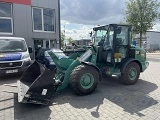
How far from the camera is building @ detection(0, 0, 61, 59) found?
1221 centimetres

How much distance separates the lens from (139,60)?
6711 millimetres

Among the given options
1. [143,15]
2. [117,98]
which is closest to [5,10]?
[117,98]

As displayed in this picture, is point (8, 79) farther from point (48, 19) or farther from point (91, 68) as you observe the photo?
point (48, 19)

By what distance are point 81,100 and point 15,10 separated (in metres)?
10.3

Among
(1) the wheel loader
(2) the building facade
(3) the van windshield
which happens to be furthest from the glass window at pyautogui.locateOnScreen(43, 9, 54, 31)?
(2) the building facade

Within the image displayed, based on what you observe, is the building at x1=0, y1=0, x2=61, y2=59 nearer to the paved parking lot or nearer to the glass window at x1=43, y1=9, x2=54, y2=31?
the glass window at x1=43, y1=9, x2=54, y2=31

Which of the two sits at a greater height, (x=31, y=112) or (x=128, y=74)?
(x=128, y=74)

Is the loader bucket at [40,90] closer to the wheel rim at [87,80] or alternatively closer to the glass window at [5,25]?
the wheel rim at [87,80]

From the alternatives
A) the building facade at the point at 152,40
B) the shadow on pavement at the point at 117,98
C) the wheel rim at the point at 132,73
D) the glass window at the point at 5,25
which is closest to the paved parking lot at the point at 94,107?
the shadow on pavement at the point at 117,98

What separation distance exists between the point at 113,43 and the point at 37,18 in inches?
373

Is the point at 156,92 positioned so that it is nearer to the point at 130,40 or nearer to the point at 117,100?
the point at 117,100

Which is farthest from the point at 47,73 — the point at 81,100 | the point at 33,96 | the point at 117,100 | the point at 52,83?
the point at 117,100

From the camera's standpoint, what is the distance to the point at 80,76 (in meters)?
4.85

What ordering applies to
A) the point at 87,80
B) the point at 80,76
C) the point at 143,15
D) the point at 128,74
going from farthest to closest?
1. the point at 143,15
2. the point at 128,74
3. the point at 87,80
4. the point at 80,76
